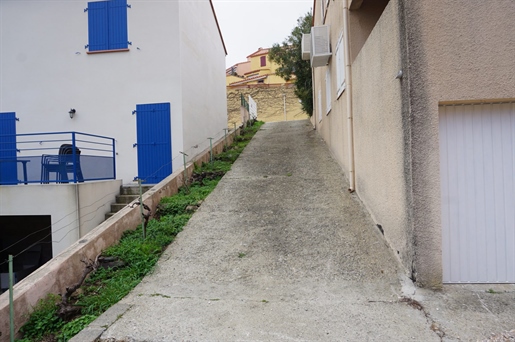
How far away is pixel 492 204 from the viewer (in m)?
3.75

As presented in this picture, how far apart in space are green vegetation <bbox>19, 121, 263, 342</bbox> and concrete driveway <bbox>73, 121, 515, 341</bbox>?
171 mm

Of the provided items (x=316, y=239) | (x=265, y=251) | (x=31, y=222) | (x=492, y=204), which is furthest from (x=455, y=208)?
(x=31, y=222)

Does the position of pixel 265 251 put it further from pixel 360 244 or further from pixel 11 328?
pixel 11 328

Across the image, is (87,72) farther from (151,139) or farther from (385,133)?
(385,133)

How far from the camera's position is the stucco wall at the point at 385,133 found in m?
3.88

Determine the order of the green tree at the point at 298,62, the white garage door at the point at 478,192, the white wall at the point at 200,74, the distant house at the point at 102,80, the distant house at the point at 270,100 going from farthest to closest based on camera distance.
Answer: the distant house at the point at 270,100 → the green tree at the point at 298,62 → the white wall at the point at 200,74 → the distant house at the point at 102,80 → the white garage door at the point at 478,192

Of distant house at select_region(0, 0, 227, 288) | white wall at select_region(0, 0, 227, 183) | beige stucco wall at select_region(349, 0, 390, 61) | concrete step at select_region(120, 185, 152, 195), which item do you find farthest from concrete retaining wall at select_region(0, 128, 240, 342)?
beige stucco wall at select_region(349, 0, 390, 61)

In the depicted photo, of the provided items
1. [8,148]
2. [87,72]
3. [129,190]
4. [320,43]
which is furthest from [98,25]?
[320,43]

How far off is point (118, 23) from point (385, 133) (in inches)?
311

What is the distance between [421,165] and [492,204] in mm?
Answer: 990

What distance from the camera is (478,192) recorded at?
377cm

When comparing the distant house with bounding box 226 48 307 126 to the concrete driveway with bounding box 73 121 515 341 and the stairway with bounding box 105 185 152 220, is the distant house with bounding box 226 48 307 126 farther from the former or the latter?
the concrete driveway with bounding box 73 121 515 341

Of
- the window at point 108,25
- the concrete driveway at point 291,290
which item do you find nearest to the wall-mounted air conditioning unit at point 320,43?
the concrete driveway at point 291,290

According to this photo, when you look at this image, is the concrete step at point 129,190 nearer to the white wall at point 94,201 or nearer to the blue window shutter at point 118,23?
the white wall at point 94,201
